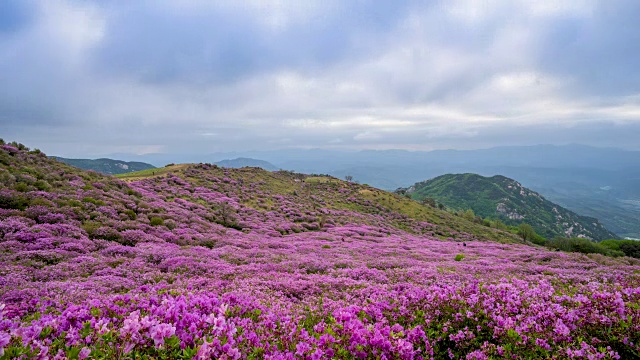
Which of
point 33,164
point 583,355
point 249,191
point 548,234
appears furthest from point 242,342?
point 548,234

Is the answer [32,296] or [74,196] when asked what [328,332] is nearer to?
[32,296]

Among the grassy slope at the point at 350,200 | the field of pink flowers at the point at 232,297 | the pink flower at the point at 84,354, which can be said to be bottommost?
the grassy slope at the point at 350,200

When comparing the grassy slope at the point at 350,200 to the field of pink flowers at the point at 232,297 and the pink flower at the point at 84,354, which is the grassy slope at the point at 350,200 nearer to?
the field of pink flowers at the point at 232,297

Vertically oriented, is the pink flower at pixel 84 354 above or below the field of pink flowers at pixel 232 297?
above

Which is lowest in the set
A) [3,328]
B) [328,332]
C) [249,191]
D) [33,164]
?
[249,191]

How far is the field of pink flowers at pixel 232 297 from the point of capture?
3.99 meters

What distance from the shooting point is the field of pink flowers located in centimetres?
399

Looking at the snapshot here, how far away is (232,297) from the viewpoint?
666 centimetres

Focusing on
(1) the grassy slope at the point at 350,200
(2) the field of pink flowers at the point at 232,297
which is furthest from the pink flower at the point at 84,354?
(1) the grassy slope at the point at 350,200

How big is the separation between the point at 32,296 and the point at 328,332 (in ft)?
27.4

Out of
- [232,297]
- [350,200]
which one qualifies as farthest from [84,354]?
[350,200]

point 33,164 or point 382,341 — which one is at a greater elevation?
point 33,164

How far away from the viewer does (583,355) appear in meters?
3.93

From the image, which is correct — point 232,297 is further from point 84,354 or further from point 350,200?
point 350,200
